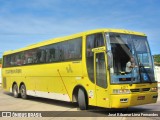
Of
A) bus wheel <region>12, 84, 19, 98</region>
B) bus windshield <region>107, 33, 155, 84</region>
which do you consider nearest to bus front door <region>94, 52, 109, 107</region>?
bus windshield <region>107, 33, 155, 84</region>

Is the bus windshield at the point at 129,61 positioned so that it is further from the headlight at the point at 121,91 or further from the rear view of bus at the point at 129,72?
the headlight at the point at 121,91

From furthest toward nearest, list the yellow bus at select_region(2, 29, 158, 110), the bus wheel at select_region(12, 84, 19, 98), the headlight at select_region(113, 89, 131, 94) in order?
the bus wheel at select_region(12, 84, 19, 98) → the yellow bus at select_region(2, 29, 158, 110) → the headlight at select_region(113, 89, 131, 94)

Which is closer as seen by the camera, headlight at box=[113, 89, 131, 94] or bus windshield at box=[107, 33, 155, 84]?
headlight at box=[113, 89, 131, 94]

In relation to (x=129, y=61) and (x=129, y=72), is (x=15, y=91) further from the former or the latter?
(x=129, y=72)


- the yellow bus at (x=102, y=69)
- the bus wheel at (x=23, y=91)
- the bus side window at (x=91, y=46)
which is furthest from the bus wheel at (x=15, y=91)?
the bus side window at (x=91, y=46)

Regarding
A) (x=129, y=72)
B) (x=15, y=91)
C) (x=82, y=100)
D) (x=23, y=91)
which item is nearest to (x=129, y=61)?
(x=129, y=72)

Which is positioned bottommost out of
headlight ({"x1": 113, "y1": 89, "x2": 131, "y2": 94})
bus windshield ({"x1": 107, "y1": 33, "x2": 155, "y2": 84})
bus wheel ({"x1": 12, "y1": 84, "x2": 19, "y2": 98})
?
bus wheel ({"x1": 12, "y1": 84, "x2": 19, "y2": 98})

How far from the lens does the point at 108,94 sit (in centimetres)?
1266

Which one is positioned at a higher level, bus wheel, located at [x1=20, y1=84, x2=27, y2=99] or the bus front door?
the bus front door

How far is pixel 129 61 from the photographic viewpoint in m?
13.0

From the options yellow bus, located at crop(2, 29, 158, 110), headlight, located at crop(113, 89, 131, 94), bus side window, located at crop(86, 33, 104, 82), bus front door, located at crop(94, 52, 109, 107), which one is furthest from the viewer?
bus side window, located at crop(86, 33, 104, 82)

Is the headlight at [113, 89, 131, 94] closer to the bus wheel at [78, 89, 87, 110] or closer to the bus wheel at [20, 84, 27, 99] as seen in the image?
the bus wheel at [78, 89, 87, 110]

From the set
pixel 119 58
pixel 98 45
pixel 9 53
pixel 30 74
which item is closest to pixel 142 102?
pixel 119 58

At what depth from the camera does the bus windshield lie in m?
12.7
